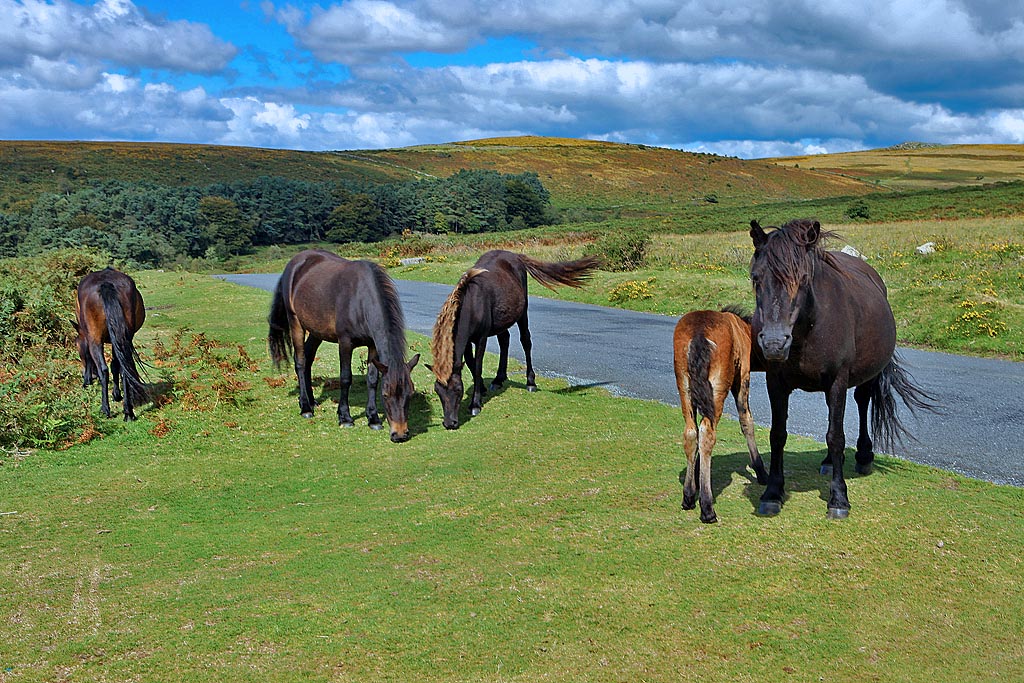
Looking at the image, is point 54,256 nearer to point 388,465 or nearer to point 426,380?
point 426,380

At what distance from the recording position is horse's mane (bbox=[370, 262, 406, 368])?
1035 centimetres

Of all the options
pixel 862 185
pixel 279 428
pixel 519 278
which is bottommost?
pixel 279 428

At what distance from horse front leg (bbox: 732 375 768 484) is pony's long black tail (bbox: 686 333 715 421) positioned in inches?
25.9

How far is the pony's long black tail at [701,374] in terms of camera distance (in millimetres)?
6320

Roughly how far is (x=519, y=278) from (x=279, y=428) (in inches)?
175

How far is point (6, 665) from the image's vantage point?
471 cm

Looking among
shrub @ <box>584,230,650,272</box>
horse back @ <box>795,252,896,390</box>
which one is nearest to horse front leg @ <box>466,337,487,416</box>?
horse back @ <box>795,252,896,390</box>

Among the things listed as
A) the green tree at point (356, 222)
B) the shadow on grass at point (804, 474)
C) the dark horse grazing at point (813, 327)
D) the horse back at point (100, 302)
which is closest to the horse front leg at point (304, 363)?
the horse back at point (100, 302)

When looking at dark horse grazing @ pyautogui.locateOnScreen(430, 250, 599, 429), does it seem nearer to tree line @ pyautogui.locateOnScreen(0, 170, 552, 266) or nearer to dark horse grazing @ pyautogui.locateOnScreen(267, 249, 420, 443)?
dark horse grazing @ pyautogui.locateOnScreen(267, 249, 420, 443)

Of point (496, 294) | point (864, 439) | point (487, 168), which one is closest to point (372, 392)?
point (496, 294)

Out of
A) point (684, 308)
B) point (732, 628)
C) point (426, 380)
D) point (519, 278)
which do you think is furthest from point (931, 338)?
point (732, 628)

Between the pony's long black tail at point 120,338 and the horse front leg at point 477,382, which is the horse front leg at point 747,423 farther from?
the pony's long black tail at point 120,338

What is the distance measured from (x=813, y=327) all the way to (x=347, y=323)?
658 cm

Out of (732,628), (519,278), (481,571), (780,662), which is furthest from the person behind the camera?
(519,278)
